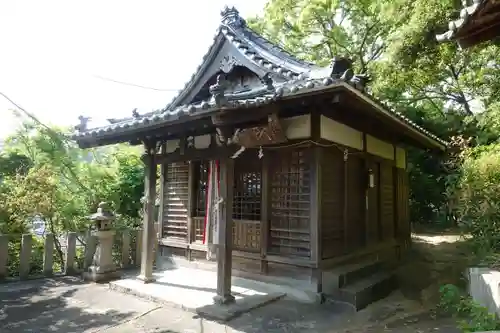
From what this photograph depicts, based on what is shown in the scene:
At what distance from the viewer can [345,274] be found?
7.42 m

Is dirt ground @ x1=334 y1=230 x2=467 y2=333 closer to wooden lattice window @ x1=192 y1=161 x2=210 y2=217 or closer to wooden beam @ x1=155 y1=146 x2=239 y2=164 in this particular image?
wooden beam @ x1=155 y1=146 x2=239 y2=164

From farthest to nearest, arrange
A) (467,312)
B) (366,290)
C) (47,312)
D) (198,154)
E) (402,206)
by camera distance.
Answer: (402,206) < (198,154) < (366,290) < (47,312) < (467,312)

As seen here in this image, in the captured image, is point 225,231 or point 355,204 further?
point 355,204

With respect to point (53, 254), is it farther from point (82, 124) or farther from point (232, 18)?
point (232, 18)

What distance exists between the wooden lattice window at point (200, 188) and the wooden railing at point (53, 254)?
7.02ft

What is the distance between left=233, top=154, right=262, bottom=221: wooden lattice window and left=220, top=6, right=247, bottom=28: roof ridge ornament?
3.80 meters

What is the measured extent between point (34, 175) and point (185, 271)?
458cm

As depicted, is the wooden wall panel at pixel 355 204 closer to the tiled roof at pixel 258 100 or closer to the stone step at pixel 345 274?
the stone step at pixel 345 274

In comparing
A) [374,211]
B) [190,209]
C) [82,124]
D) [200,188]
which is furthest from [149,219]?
[374,211]

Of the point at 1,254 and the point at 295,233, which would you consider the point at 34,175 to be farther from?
the point at 295,233

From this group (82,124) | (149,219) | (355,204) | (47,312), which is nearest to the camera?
(47,312)

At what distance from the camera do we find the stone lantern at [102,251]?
29.0 ft

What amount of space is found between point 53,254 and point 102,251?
6.93ft

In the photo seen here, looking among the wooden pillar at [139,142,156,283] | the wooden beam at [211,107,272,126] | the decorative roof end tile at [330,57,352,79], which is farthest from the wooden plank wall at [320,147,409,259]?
the wooden pillar at [139,142,156,283]
